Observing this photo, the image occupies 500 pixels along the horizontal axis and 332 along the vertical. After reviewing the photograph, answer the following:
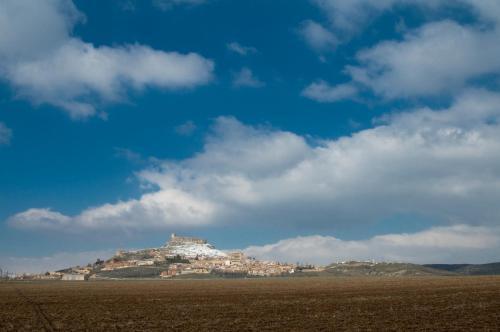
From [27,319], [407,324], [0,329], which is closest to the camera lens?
[407,324]

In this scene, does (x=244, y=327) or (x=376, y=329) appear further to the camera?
(x=244, y=327)

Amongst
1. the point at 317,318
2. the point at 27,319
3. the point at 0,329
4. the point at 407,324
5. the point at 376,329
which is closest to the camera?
the point at 376,329

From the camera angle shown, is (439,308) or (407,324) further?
(439,308)

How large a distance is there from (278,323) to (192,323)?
650 cm

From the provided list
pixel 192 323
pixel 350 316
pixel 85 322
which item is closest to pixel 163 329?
pixel 192 323

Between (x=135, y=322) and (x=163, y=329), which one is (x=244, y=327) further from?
(x=135, y=322)

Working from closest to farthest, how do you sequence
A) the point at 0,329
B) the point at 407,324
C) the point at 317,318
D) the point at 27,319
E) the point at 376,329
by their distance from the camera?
the point at 376,329 → the point at 407,324 → the point at 0,329 → the point at 317,318 → the point at 27,319

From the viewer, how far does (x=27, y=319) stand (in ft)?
138

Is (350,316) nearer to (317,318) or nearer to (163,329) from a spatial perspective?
(317,318)

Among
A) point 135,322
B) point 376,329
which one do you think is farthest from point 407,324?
point 135,322

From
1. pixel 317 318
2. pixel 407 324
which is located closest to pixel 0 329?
pixel 317 318

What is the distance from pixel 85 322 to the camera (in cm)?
3850

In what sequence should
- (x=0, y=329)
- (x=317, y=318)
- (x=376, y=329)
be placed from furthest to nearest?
(x=317, y=318), (x=0, y=329), (x=376, y=329)

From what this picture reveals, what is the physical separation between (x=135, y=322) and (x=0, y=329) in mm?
9535
